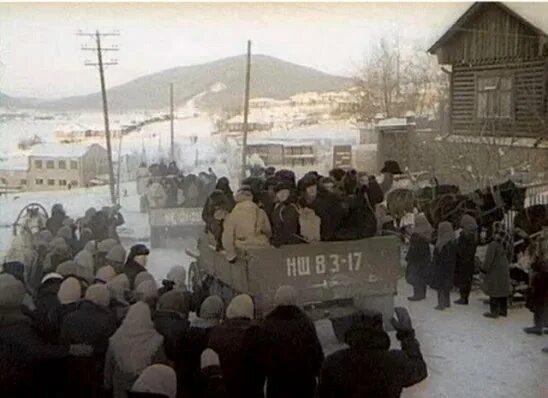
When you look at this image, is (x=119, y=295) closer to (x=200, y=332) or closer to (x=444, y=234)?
(x=200, y=332)

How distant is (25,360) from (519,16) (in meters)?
1.66

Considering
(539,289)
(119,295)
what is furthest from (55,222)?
(539,289)

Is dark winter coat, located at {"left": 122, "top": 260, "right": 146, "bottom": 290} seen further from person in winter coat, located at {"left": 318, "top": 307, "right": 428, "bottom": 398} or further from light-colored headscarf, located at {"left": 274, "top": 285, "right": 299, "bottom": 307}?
person in winter coat, located at {"left": 318, "top": 307, "right": 428, "bottom": 398}

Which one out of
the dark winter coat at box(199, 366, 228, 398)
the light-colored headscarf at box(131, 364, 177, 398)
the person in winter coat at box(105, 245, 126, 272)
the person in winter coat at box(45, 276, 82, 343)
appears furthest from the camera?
the person in winter coat at box(105, 245, 126, 272)

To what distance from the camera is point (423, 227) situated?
205cm

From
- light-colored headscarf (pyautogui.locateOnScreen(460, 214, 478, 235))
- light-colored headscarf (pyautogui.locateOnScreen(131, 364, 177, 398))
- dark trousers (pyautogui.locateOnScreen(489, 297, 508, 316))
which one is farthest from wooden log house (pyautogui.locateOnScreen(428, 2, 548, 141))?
light-colored headscarf (pyautogui.locateOnScreen(131, 364, 177, 398))

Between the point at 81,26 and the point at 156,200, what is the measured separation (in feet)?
1.71

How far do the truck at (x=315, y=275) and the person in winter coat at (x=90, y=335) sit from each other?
24 cm

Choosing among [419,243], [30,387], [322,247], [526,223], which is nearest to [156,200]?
[322,247]

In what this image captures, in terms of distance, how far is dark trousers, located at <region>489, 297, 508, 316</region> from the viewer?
206cm

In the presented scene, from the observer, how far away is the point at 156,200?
1.97 metres

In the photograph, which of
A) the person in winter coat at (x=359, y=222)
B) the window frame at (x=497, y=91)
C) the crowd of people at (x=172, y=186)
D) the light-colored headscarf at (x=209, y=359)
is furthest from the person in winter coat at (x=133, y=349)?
the window frame at (x=497, y=91)

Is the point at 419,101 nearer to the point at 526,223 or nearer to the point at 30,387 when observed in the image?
the point at 526,223

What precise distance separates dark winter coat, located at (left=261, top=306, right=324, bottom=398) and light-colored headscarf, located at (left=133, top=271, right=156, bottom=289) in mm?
349
